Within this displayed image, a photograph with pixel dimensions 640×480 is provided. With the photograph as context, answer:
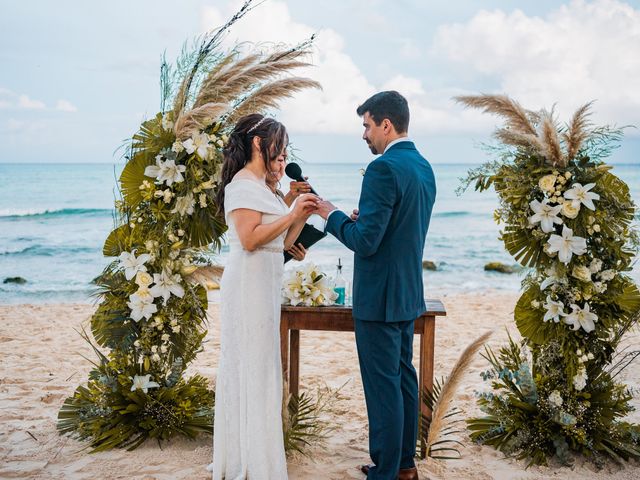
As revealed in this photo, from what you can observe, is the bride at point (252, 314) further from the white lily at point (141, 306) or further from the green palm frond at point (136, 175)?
the green palm frond at point (136, 175)

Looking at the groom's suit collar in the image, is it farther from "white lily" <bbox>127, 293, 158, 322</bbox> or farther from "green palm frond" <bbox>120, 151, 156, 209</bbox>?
"white lily" <bbox>127, 293, 158, 322</bbox>

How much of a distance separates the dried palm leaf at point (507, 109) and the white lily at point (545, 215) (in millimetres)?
453

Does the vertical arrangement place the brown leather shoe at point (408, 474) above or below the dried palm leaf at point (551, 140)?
below

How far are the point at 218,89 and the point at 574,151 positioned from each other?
7.04 ft

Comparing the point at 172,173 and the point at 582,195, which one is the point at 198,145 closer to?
→ the point at 172,173

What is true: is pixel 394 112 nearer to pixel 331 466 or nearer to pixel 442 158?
pixel 331 466

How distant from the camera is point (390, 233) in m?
3.50

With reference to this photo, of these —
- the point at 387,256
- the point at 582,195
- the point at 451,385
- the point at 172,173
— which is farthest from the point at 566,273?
the point at 172,173

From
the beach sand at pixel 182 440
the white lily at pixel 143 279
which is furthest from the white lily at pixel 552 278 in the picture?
the white lily at pixel 143 279

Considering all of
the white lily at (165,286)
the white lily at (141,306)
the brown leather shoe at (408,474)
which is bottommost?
the brown leather shoe at (408,474)

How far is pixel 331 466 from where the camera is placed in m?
4.08

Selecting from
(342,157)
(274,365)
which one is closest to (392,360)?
(274,365)

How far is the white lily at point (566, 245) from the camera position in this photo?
3.96m

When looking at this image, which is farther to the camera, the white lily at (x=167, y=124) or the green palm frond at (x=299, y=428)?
the white lily at (x=167, y=124)
